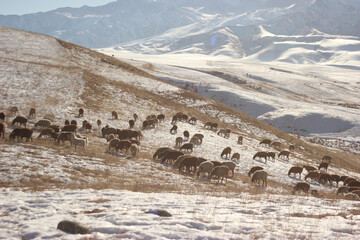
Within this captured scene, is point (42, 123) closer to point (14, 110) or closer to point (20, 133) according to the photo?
point (14, 110)

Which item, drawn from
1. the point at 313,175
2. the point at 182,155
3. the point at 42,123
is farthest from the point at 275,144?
the point at 42,123

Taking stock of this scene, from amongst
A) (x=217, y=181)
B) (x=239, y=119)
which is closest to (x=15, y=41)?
(x=239, y=119)

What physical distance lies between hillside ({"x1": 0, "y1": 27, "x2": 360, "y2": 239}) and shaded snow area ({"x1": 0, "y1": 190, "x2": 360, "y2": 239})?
3cm

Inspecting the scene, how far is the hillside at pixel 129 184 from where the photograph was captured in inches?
354

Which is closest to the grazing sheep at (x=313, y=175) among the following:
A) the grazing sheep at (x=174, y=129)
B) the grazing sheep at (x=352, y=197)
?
the grazing sheep at (x=352, y=197)

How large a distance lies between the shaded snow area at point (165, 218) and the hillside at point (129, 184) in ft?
0.11

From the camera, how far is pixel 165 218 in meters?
9.62

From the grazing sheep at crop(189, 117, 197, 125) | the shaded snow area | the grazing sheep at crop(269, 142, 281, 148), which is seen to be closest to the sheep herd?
the grazing sheep at crop(269, 142, 281, 148)

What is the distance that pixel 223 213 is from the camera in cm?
1056

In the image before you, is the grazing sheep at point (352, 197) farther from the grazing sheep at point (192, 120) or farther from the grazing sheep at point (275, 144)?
the grazing sheep at point (192, 120)

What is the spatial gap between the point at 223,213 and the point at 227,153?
17.1m

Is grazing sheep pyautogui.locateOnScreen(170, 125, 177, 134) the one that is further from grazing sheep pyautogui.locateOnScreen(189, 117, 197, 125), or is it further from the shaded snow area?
the shaded snow area

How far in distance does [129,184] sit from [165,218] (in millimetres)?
6450

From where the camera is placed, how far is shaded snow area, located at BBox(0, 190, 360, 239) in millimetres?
8344
